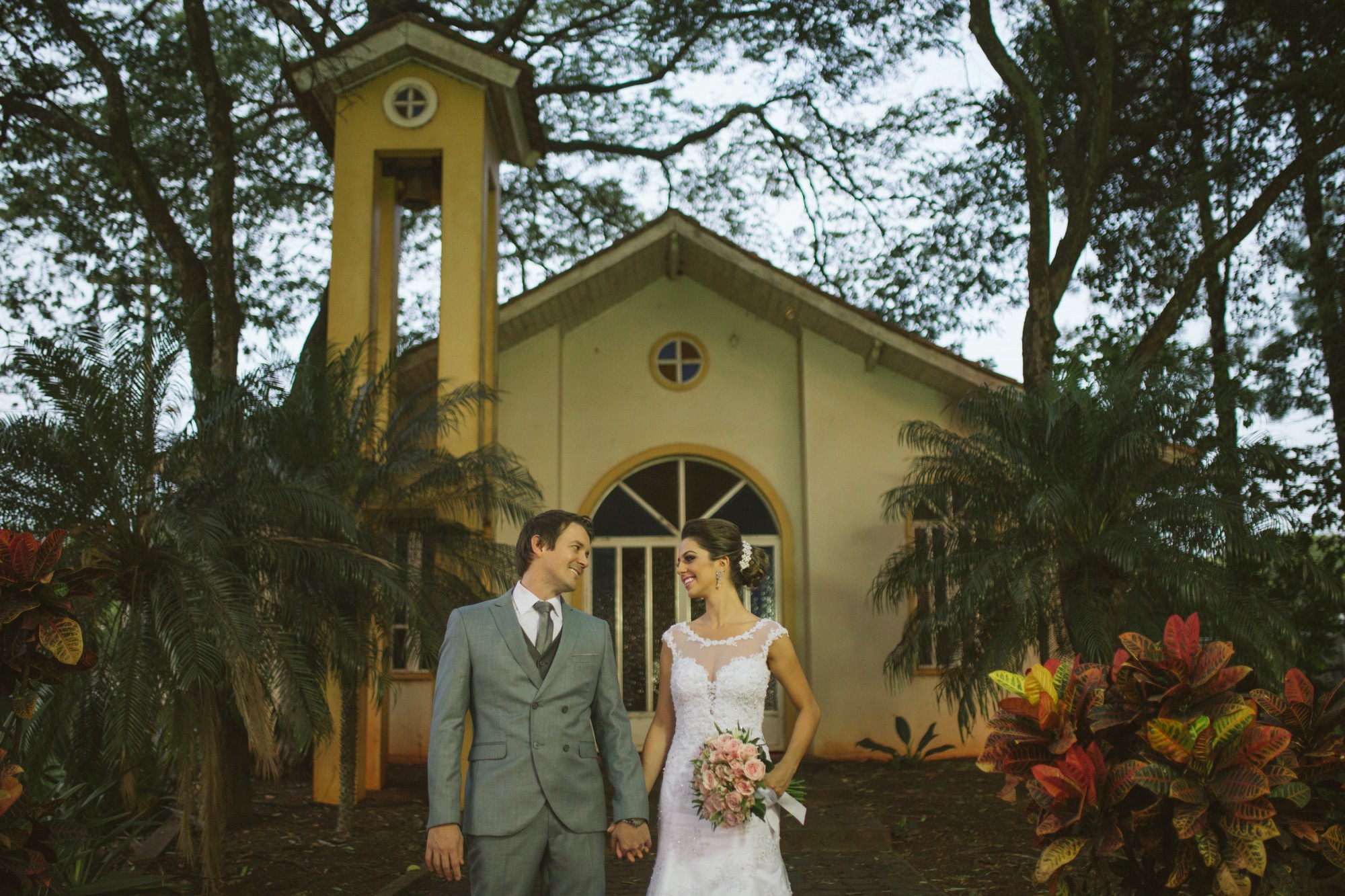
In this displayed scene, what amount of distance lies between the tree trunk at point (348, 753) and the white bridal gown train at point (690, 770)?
17.8ft

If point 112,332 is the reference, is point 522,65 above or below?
above

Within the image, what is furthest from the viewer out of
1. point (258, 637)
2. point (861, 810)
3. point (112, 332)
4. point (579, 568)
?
point (861, 810)

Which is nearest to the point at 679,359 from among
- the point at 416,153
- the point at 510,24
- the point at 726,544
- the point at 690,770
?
the point at 416,153

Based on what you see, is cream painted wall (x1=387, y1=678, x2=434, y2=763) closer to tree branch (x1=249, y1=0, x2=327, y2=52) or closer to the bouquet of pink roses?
tree branch (x1=249, y1=0, x2=327, y2=52)

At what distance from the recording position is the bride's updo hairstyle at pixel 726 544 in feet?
17.3

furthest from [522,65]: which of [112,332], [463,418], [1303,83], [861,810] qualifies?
[1303,83]

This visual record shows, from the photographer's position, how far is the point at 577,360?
53.4ft

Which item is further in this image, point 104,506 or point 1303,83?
point 1303,83

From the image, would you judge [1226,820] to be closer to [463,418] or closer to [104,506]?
[104,506]

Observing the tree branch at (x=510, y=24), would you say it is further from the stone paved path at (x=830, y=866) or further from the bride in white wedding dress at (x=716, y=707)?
the bride in white wedding dress at (x=716, y=707)

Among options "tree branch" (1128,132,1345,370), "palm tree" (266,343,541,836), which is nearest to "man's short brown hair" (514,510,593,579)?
"palm tree" (266,343,541,836)

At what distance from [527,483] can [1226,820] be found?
8.02 m

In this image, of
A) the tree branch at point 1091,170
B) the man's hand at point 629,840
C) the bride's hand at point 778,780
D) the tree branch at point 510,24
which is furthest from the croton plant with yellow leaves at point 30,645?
the tree branch at point 510,24

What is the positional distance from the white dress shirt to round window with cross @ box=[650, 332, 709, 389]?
461 inches
